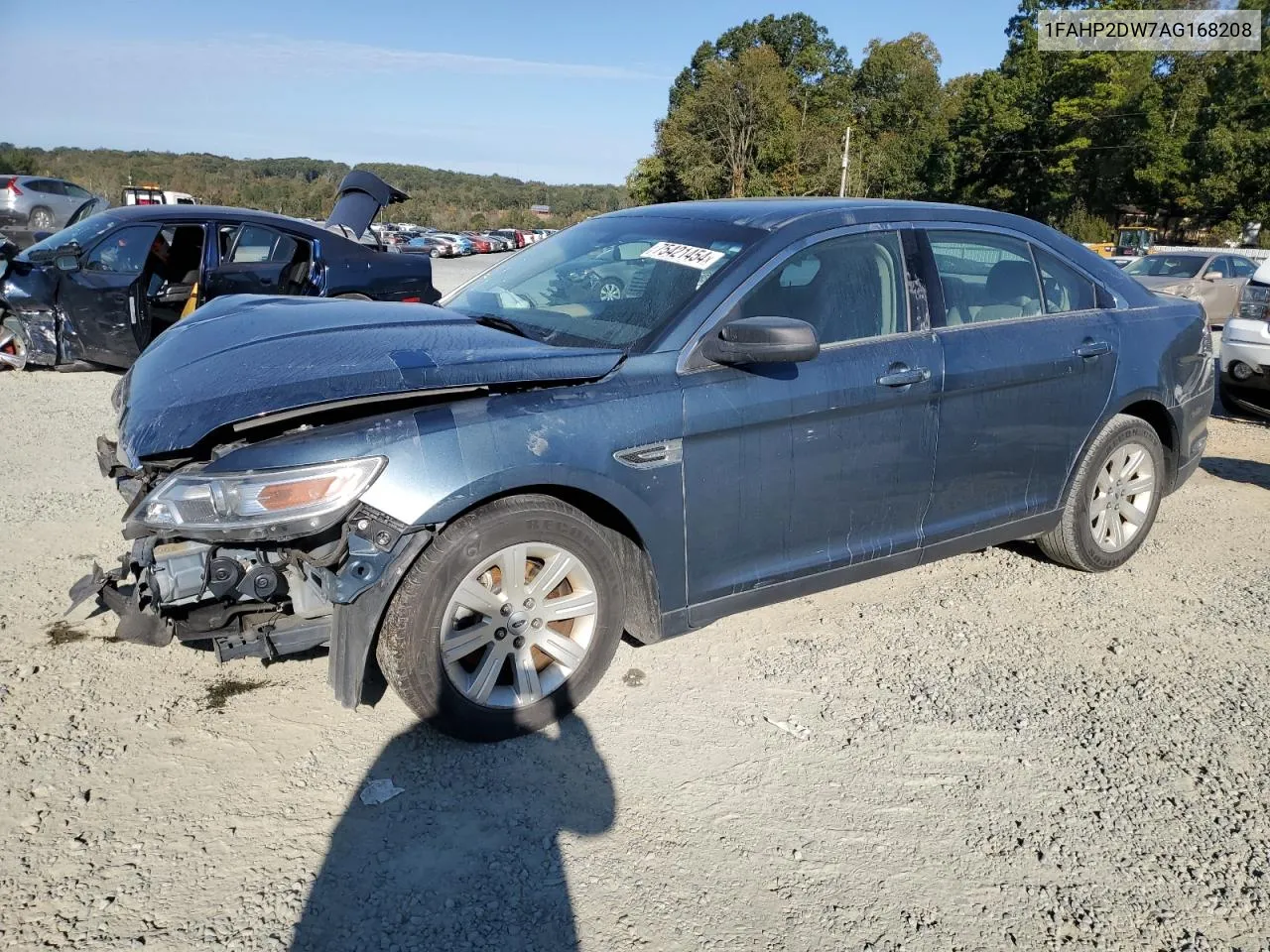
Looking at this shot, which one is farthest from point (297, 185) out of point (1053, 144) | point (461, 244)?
point (1053, 144)

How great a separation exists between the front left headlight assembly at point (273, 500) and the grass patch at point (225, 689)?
0.85m

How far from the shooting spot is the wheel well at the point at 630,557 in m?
3.09

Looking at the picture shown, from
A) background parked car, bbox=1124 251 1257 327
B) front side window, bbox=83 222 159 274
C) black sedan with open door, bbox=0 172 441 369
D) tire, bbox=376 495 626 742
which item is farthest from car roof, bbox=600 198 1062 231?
background parked car, bbox=1124 251 1257 327

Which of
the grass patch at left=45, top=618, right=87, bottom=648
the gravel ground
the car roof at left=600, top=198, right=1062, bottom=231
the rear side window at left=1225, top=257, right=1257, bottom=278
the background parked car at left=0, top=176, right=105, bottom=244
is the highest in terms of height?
the background parked car at left=0, top=176, right=105, bottom=244

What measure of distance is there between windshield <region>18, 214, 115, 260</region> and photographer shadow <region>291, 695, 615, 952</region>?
6975mm

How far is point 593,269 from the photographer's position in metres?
3.93

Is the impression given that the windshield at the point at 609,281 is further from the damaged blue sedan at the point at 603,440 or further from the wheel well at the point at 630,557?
the wheel well at the point at 630,557

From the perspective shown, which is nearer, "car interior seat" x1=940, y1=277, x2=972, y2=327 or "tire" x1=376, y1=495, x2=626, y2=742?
"tire" x1=376, y1=495, x2=626, y2=742

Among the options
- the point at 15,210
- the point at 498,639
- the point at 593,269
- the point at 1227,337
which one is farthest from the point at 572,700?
the point at 15,210

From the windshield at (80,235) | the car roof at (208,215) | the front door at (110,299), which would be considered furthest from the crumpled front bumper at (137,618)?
the windshield at (80,235)

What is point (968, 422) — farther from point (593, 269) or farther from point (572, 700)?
point (572, 700)

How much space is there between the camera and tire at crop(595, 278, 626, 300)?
3.67 metres

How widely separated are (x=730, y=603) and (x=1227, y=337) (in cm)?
635

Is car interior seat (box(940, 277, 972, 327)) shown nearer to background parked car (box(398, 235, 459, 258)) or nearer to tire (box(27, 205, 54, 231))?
tire (box(27, 205, 54, 231))
